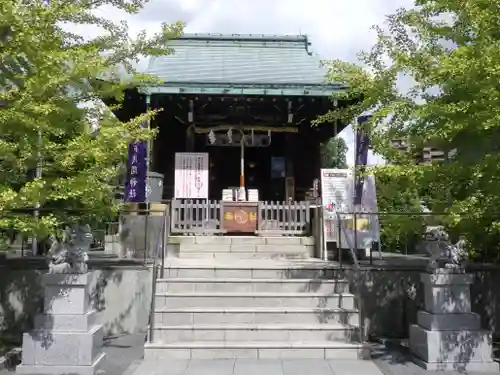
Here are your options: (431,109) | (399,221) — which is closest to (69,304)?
(399,221)

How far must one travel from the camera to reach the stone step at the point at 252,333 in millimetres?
7672

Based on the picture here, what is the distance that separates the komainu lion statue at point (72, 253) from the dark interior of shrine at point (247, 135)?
691cm

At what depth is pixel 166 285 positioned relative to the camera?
28.5 feet

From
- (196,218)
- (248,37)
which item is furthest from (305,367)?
(248,37)

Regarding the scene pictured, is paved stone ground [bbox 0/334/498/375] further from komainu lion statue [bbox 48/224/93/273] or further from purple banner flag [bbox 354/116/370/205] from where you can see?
purple banner flag [bbox 354/116/370/205]

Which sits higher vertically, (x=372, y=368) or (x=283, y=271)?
(x=283, y=271)

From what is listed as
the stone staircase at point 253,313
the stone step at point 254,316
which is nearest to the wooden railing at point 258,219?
the stone staircase at point 253,313

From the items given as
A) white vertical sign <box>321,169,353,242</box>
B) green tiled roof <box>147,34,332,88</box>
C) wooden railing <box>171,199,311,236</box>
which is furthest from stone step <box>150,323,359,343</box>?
green tiled roof <box>147,34,332,88</box>

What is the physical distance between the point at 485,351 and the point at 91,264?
7.18 m

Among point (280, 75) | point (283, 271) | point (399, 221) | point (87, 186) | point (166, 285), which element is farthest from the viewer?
point (280, 75)

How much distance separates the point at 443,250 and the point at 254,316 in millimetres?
3307

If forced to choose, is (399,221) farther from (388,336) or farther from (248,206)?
(248,206)

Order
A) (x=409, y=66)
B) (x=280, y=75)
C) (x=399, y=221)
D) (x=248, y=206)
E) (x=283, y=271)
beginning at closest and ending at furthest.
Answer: (x=409, y=66), (x=399, y=221), (x=283, y=271), (x=248, y=206), (x=280, y=75)

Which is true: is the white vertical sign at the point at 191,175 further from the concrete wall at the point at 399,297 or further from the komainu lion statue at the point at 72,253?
the komainu lion statue at the point at 72,253
